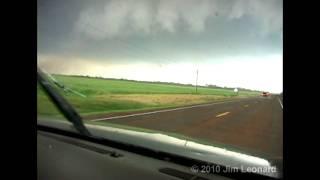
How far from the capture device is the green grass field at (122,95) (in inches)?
135

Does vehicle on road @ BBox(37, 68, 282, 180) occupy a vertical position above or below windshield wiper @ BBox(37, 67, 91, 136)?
below

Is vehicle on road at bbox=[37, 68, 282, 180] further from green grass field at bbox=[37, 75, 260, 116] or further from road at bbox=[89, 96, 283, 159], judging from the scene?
road at bbox=[89, 96, 283, 159]

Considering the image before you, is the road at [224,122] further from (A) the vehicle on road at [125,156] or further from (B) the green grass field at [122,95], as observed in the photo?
(A) the vehicle on road at [125,156]

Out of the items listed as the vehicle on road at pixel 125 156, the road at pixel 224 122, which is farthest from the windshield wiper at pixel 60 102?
the road at pixel 224 122

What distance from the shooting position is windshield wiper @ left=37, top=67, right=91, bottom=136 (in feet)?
9.52

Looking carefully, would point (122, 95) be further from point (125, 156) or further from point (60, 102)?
point (125, 156)

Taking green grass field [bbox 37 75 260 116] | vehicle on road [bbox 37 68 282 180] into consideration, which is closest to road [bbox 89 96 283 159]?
green grass field [bbox 37 75 260 116]

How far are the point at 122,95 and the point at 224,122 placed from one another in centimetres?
181

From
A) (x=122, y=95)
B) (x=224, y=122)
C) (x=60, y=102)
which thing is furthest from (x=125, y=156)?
(x=122, y=95)

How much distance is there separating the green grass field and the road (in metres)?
0.23
